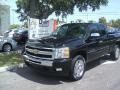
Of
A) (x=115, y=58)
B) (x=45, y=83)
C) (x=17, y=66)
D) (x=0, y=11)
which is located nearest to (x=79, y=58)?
(x=45, y=83)

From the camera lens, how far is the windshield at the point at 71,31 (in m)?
9.25

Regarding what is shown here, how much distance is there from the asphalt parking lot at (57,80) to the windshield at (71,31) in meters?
1.44

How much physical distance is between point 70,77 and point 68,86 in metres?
0.55

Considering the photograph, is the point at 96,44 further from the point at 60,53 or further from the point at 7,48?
the point at 7,48

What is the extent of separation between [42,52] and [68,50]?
2.77 feet

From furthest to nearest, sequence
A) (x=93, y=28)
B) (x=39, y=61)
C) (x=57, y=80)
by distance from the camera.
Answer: (x=93, y=28) → (x=57, y=80) → (x=39, y=61)

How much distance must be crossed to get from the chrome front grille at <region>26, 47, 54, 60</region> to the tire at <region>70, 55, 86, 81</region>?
733 millimetres

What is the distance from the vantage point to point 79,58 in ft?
27.5

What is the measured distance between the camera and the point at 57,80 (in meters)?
8.38

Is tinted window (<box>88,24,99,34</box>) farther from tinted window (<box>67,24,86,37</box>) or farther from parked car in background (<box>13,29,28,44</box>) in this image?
parked car in background (<box>13,29,28,44</box>)

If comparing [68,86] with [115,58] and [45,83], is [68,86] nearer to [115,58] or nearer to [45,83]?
[45,83]

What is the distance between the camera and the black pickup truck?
790 centimetres

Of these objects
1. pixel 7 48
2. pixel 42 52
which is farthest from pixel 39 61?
pixel 7 48

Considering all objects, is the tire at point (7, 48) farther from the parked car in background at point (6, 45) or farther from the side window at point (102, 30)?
the side window at point (102, 30)
